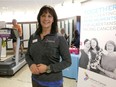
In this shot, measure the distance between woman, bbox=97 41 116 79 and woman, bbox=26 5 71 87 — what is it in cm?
126

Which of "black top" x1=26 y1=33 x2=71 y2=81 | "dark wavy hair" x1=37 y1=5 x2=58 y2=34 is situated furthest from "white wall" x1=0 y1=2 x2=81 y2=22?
"black top" x1=26 y1=33 x2=71 y2=81

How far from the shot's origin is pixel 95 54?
326 centimetres

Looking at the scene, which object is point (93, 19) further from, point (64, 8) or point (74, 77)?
point (64, 8)

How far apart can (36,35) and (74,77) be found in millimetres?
3910

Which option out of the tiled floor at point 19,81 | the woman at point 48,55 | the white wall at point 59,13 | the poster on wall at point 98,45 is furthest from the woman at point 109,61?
the white wall at point 59,13

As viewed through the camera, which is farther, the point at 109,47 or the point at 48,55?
the point at 109,47

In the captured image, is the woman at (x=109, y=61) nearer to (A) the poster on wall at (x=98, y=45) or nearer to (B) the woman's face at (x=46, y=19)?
(A) the poster on wall at (x=98, y=45)

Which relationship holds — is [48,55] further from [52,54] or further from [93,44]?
[93,44]

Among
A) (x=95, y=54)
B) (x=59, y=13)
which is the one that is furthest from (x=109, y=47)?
(x=59, y=13)

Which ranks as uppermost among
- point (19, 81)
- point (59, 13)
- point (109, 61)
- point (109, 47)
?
point (59, 13)

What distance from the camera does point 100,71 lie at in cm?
314

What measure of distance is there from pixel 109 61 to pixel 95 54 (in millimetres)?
384

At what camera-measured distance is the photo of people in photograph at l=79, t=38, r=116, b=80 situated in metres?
2.88

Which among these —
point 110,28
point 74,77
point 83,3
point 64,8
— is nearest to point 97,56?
point 110,28
